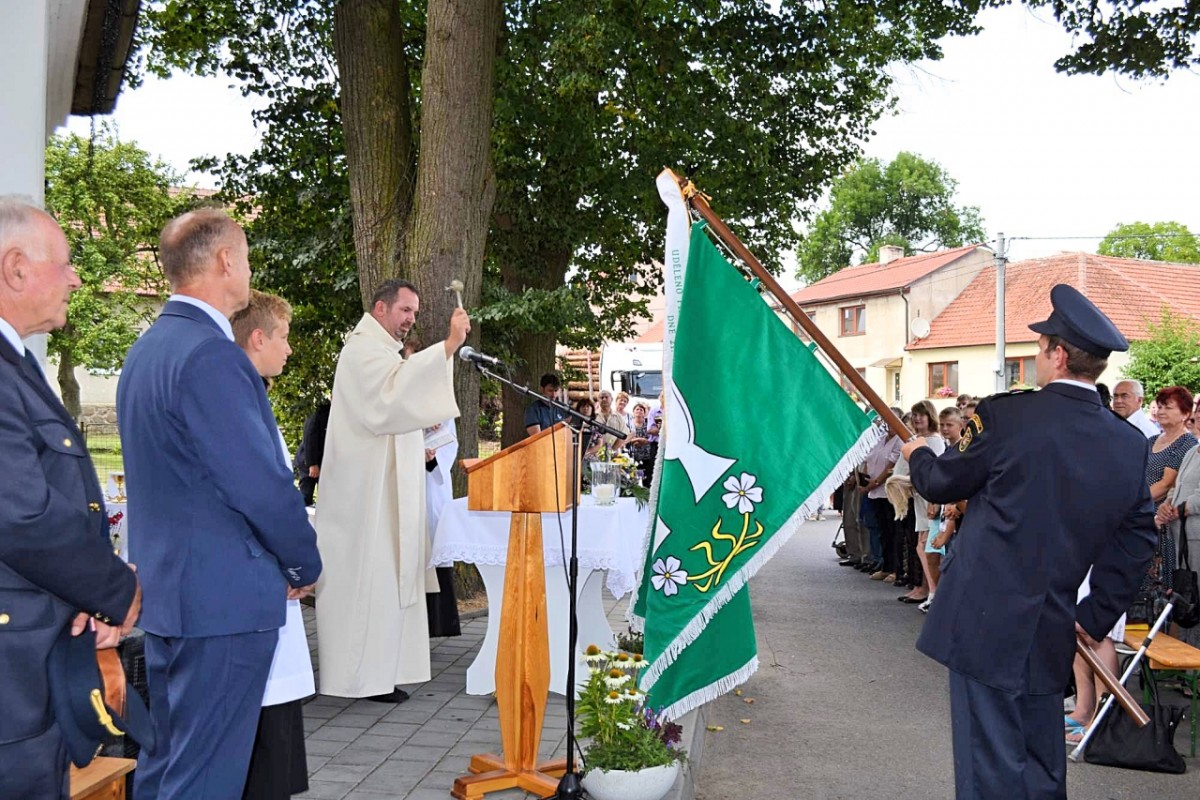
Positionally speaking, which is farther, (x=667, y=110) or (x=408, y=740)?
(x=667, y=110)

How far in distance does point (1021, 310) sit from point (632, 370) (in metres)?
21.5

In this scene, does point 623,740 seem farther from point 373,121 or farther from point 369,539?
point 373,121

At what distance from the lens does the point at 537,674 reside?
5.05 meters

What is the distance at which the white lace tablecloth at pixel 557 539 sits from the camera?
6.51 meters

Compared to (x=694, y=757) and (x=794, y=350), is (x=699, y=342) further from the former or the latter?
(x=694, y=757)

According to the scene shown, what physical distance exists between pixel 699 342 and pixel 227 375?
198 cm

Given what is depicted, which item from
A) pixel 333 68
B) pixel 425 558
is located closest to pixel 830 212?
pixel 333 68

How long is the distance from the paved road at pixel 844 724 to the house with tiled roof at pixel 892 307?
36185mm

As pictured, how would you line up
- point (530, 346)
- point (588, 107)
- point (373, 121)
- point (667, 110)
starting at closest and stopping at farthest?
point (373, 121), point (667, 110), point (588, 107), point (530, 346)

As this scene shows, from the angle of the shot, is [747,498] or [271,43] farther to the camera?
[271,43]

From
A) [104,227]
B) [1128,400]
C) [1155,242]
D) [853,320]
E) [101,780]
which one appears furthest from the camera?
[1155,242]

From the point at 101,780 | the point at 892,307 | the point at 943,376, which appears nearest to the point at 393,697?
the point at 101,780

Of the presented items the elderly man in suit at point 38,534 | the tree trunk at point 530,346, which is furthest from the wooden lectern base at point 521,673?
the tree trunk at point 530,346

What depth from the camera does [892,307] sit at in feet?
160
